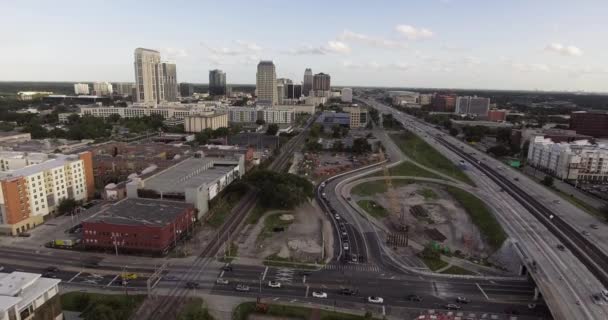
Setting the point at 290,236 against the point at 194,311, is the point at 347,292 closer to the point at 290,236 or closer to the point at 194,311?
the point at 194,311

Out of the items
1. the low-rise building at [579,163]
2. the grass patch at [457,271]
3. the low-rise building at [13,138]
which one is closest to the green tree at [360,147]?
the low-rise building at [579,163]

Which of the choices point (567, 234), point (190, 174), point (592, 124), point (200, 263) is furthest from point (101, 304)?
point (592, 124)

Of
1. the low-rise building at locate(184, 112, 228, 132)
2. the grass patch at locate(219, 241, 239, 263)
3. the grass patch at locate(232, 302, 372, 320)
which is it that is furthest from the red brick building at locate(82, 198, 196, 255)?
the low-rise building at locate(184, 112, 228, 132)

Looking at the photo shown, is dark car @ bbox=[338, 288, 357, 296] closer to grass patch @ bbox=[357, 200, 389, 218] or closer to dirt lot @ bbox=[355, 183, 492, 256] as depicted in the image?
dirt lot @ bbox=[355, 183, 492, 256]

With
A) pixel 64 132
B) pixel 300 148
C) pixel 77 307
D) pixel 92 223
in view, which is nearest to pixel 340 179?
pixel 300 148

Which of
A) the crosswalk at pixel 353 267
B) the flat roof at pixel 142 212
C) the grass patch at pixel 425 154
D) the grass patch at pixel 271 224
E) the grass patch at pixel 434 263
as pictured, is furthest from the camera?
the grass patch at pixel 425 154

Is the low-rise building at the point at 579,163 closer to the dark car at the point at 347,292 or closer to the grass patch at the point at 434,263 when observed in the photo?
the grass patch at the point at 434,263
